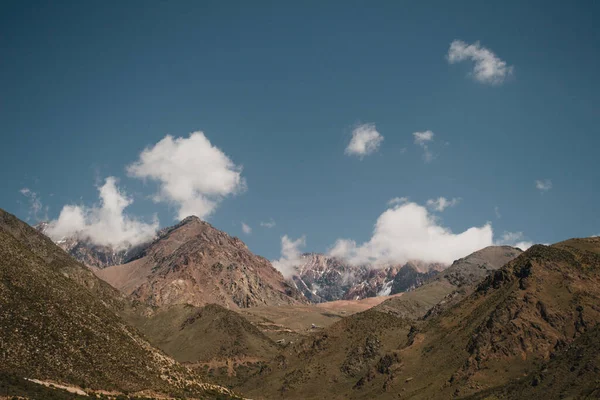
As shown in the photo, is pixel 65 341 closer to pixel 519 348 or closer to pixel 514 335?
pixel 519 348

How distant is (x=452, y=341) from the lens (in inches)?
7500

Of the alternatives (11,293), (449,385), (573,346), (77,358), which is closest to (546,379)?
(573,346)

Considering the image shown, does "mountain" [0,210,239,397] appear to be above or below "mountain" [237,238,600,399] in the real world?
above

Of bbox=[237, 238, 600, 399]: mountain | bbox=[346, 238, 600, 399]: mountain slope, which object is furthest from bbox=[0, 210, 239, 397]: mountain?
bbox=[346, 238, 600, 399]: mountain slope

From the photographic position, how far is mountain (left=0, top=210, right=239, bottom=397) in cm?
9962

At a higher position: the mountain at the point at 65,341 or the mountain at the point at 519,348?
the mountain at the point at 65,341

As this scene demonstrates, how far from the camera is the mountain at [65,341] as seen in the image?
99625 mm

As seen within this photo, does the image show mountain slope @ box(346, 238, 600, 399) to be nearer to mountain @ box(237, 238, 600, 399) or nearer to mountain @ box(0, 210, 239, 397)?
mountain @ box(237, 238, 600, 399)

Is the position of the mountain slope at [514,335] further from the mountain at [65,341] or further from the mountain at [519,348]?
the mountain at [65,341]

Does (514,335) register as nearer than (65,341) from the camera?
No

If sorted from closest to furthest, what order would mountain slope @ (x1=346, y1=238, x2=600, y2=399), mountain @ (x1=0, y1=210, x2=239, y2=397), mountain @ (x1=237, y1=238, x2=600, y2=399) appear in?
mountain @ (x1=0, y1=210, x2=239, y2=397) → mountain @ (x1=237, y1=238, x2=600, y2=399) → mountain slope @ (x1=346, y1=238, x2=600, y2=399)

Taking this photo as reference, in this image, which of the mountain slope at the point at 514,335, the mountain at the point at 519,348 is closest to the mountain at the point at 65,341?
the mountain at the point at 519,348

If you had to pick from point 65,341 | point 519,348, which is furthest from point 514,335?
point 65,341

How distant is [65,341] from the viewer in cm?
10869
